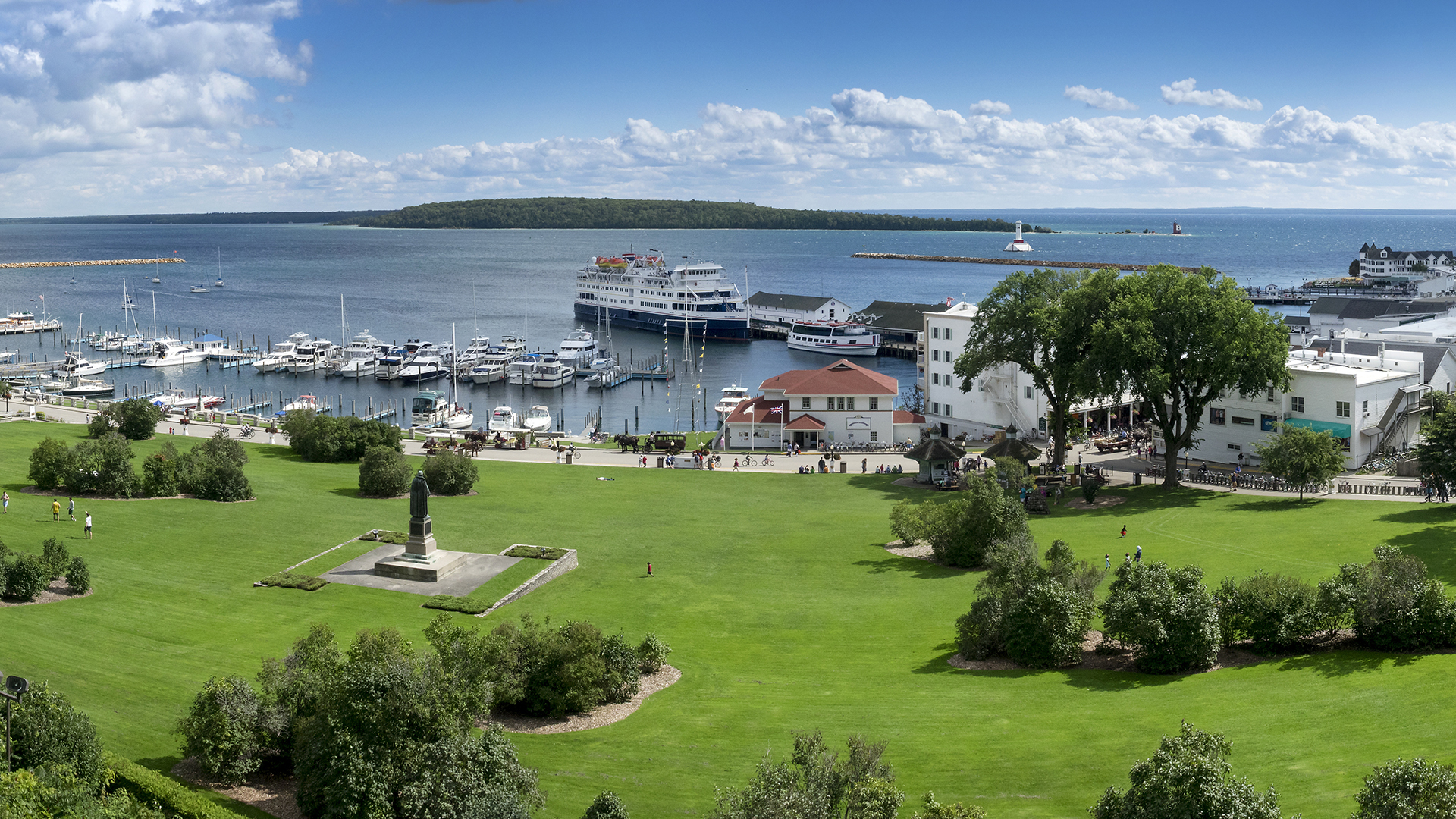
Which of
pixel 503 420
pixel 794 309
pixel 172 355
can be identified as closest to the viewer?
pixel 503 420

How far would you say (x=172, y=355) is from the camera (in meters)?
127

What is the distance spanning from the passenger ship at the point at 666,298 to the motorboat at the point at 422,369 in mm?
34565

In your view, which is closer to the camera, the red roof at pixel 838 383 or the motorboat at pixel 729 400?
the red roof at pixel 838 383

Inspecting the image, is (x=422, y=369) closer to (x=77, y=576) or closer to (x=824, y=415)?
(x=824, y=415)

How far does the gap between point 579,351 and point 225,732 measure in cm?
10244

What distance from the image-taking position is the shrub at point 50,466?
48.4 m

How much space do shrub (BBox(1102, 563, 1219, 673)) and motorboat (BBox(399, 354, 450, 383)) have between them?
9666 cm

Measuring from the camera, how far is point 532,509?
171 feet

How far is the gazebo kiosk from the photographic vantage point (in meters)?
57.8

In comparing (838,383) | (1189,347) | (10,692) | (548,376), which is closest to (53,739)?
(10,692)

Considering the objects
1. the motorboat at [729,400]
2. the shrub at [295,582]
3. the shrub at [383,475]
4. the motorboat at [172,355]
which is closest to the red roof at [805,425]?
the motorboat at [729,400]

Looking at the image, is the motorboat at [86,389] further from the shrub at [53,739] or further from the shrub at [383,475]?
the shrub at [53,739]

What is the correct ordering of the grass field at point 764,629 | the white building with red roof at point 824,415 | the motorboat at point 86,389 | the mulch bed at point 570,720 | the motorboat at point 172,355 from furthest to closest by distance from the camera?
the motorboat at point 172,355, the motorboat at point 86,389, the white building with red roof at point 824,415, the mulch bed at point 570,720, the grass field at point 764,629

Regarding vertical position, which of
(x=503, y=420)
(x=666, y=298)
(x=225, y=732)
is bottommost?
(x=503, y=420)
